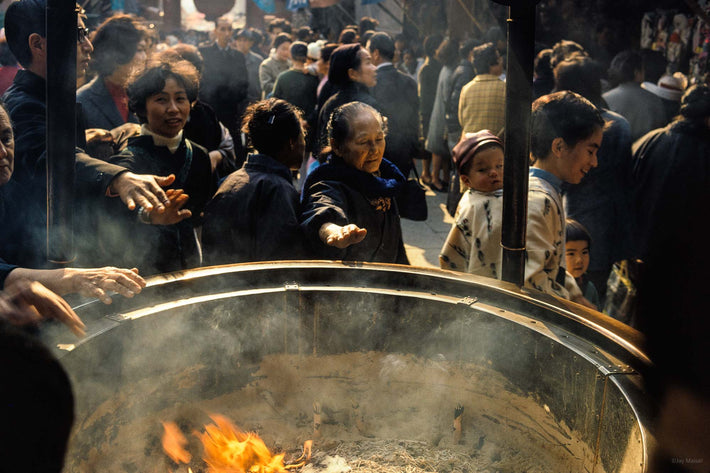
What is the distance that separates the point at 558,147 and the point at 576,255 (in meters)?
0.94

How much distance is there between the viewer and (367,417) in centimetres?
239

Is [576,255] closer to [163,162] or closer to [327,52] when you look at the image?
[163,162]

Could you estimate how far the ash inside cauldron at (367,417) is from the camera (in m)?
2.04

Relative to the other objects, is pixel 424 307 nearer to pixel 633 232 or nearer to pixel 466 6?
pixel 633 232

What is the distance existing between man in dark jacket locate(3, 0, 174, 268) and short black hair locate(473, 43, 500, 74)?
3.68m

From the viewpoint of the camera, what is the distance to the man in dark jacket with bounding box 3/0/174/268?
2242mm

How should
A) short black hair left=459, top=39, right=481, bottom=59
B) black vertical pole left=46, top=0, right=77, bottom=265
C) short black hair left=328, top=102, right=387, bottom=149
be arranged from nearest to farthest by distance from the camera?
black vertical pole left=46, top=0, right=77, bottom=265
short black hair left=328, top=102, right=387, bottom=149
short black hair left=459, top=39, right=481, bottom=59

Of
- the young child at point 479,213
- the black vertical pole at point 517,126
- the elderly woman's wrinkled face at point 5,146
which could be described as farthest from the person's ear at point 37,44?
the black vertical pole at point 517,126

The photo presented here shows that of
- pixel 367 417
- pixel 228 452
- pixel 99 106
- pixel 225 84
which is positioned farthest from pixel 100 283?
pixel 225 84

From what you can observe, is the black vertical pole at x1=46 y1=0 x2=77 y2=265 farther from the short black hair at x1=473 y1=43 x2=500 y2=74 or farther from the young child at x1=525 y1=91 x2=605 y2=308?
the short black hair at x1=473 y1=43 x2=500 y2=74

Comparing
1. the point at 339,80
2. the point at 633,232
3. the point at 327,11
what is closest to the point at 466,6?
the point at 339,80

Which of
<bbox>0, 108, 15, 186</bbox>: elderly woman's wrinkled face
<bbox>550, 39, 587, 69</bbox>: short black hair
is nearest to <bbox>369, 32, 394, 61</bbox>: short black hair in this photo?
<bbox>550, 39, 587, 69</bbox>: short black hair

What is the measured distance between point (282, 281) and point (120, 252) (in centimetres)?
106

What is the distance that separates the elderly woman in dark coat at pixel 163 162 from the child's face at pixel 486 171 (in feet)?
4.25
